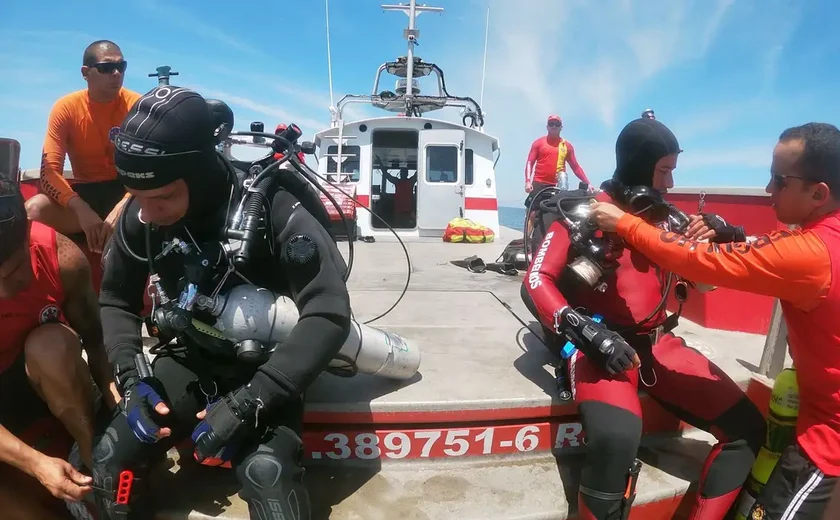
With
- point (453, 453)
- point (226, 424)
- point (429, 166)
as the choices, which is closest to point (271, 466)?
point (226, 424)

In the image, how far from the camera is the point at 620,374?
2033 mm

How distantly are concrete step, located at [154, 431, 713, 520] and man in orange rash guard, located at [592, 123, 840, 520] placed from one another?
42cm

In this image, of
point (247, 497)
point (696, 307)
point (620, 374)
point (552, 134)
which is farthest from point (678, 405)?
point (552, 134)

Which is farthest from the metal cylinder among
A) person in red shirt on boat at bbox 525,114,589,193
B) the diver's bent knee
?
person in red shirt on boat at bbox 525,114,589,193

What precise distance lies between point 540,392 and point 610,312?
47 centimetres

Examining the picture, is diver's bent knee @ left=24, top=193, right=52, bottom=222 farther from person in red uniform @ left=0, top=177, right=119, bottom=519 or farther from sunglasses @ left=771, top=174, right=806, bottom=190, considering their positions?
sunglasses @ left=771, top=174, right=806, bottom=190

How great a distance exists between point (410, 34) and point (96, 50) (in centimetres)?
922

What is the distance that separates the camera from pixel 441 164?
9.51m

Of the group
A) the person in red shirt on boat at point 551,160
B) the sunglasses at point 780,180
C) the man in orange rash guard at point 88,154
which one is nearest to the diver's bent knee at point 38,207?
the man in orange rash guard at point 88,154

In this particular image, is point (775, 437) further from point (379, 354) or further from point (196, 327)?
point (196, 327)

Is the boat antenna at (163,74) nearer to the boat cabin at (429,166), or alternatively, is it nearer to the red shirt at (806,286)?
the red shirt at (806,286)

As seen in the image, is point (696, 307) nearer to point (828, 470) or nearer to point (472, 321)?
point (472, 321)

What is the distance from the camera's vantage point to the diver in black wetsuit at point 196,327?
1589 millimetres

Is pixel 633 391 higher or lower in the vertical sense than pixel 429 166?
lower
